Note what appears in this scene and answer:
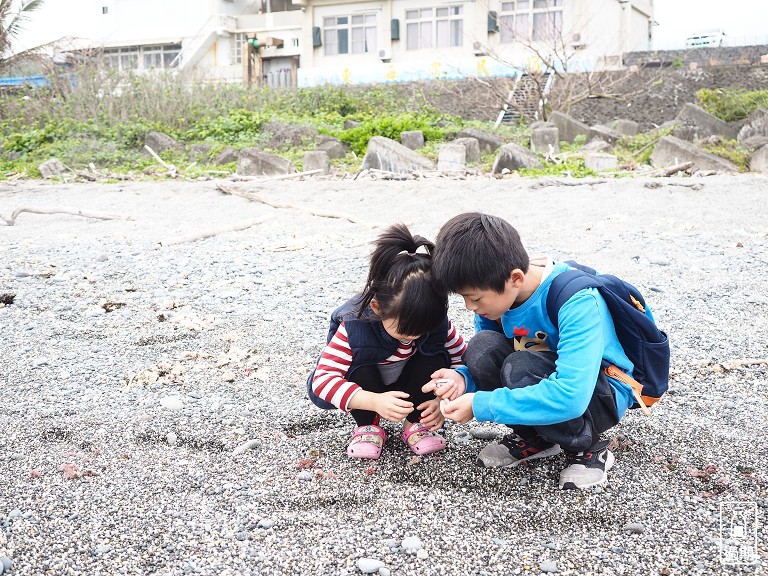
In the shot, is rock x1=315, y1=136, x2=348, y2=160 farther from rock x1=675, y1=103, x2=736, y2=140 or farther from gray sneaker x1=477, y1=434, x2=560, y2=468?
gray sneaker x1=477, y1=434, x2=560, y2=468

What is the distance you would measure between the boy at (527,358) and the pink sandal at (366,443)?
288 millimetres

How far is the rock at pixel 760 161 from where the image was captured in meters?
9.98

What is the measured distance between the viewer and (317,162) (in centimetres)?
1138

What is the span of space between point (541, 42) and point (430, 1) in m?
4.24

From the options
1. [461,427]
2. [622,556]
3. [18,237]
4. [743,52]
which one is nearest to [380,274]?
[461,427]

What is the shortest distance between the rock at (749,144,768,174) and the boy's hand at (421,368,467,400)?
906 centimetres

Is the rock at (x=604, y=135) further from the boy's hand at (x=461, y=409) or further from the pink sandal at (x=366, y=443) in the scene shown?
the boy's hand at (x=461, y=409)

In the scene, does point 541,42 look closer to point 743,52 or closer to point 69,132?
point 743,52

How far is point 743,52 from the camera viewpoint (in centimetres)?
1895

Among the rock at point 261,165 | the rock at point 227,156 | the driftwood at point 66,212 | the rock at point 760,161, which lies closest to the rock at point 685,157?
the rock at point 760,161

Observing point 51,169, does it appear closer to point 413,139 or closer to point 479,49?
point 413,139

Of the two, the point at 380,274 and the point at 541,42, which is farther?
the point at 541,42

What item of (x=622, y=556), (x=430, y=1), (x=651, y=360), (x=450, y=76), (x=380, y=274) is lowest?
(x=622, y=556)

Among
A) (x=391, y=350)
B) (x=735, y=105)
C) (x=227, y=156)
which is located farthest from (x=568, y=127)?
(x=391, y=350)
